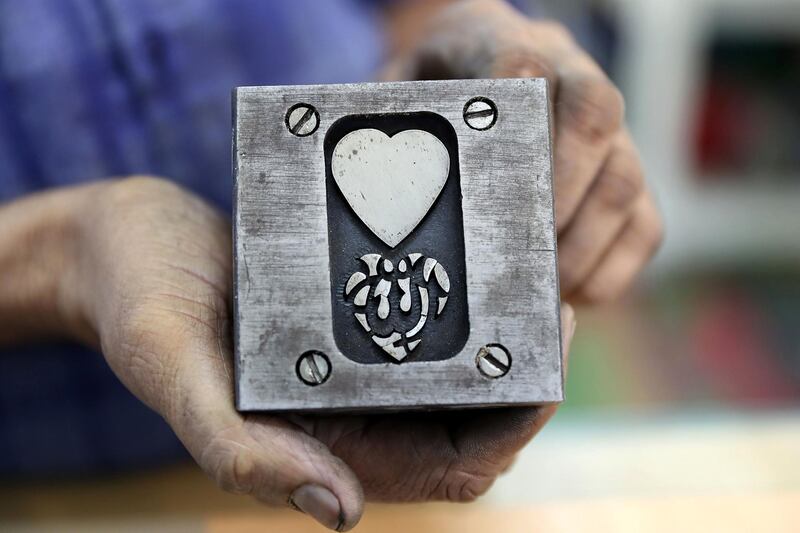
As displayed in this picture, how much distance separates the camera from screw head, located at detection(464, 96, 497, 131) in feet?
3.19

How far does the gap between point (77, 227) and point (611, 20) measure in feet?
7.37

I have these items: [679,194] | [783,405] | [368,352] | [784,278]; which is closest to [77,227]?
[368,352]

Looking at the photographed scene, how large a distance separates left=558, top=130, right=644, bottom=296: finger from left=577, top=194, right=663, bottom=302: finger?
0.05 metres

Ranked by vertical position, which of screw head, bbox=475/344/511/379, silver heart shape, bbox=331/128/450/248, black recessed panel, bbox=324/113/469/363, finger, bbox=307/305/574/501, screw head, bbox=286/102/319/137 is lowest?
finger, bbox=307/305/574/501

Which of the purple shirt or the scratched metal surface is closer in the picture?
the scratched metal surface

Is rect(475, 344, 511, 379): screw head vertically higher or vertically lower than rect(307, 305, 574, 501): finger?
higher

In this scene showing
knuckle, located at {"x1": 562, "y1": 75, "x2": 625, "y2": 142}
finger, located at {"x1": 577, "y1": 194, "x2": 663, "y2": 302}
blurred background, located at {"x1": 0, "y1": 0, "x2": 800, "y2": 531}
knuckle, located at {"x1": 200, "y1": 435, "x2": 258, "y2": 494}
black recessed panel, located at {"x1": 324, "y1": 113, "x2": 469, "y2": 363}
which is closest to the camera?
knuckle, located at {"x1": 200, "y1": 435, "x2": 258, "y2": 494}

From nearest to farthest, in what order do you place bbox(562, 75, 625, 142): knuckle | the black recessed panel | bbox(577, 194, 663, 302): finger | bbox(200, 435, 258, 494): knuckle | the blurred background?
bbox(200, 435, 258, 494): knuckle, the black recessed panel, bbox(562, 75, 625, 142): knuckle, bbox(577, 194, 663, 302): finger, the blurred background

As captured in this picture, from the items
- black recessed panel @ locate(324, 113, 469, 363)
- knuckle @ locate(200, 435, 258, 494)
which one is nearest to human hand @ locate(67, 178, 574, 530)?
knuckle @ locate(200, 435, 258, 494)

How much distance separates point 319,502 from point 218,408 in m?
0.13

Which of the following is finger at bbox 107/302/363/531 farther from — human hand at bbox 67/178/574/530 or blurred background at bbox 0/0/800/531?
blurred background at bbox 0/0/800/531

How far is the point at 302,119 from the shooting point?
0.96 m

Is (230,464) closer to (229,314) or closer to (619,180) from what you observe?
(229,314)

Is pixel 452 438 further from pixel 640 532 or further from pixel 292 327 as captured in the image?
pixel 640 532
